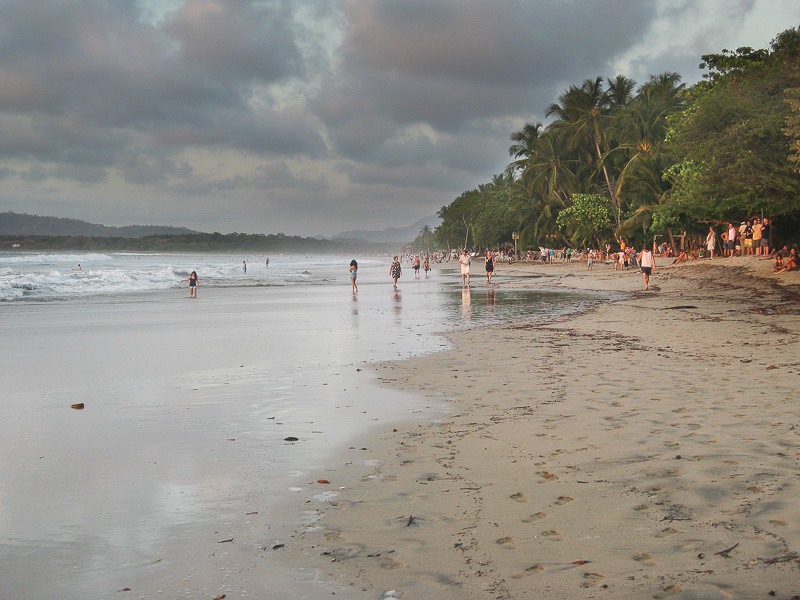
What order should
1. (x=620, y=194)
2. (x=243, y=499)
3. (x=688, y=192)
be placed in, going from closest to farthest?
1. (x=243, y=499)
2. (x=688, y=192)
3. (x=620, y=194)

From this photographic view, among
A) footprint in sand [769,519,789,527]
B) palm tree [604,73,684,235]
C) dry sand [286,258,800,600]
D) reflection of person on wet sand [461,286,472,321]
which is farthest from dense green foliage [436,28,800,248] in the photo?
footprint in sand [769,519,789,527]

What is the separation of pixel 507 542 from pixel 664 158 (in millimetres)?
47935

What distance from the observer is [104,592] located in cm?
350

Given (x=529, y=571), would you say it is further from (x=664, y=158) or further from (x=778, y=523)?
(x=664, y=158)

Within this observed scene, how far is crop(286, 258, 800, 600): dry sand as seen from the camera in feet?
11.6

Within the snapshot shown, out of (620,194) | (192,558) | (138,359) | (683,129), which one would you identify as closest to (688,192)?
(683,129)

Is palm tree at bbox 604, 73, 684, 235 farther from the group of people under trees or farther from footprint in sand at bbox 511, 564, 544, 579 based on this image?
footprint in sand at bbox 511, 564, 544, 579

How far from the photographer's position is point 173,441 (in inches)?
253

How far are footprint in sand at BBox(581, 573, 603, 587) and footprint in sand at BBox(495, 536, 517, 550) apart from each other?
0.48 metres

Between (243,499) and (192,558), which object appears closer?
(192,558)

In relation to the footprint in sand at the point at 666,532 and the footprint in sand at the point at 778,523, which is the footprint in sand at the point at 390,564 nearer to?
the footprint in sand at the point at 666,532

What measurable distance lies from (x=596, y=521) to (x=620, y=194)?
171 ft

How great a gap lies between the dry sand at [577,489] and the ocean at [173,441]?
1.37ft

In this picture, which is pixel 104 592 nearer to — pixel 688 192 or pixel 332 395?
pixel 332 395
